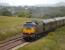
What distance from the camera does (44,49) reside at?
61.5 feet

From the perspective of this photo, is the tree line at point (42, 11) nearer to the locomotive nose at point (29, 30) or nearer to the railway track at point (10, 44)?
the locomotive nose at point (29, 30)

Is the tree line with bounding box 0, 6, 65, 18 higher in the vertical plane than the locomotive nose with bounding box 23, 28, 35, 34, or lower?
lower

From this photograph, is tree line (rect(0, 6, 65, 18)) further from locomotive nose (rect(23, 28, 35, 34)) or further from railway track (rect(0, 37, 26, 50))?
railway track (rect(0, 37, 26, 50))

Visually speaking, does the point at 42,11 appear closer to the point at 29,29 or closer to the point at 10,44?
the point at 29,29

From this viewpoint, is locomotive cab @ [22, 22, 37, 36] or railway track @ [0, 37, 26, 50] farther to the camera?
locomotive cab @ [22, 22, 37, 36]

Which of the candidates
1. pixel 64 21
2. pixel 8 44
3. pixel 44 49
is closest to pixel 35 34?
pixel 8 44

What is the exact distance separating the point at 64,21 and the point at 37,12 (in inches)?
428

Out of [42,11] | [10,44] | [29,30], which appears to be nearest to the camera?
[10,44]

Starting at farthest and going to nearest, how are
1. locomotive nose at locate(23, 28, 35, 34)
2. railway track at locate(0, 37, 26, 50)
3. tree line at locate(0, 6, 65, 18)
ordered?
1. tree line at locate(0, 6, 65, 18)
2. locomotive nose at locate(23, 28, 35, 34)
3. railway track at locate(0, 37, 26, 50)

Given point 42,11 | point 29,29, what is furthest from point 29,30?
point 42,11

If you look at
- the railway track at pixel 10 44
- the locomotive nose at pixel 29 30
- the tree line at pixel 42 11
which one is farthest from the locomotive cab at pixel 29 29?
the tree line at pixel 42 11

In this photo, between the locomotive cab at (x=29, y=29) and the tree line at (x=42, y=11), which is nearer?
the locomotive cab at (x=29, y=29)

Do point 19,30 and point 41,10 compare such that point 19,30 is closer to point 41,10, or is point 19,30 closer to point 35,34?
point 35,34

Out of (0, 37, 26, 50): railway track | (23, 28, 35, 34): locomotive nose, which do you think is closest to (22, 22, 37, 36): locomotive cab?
(23, 28, 35, 34): locomotive nose
